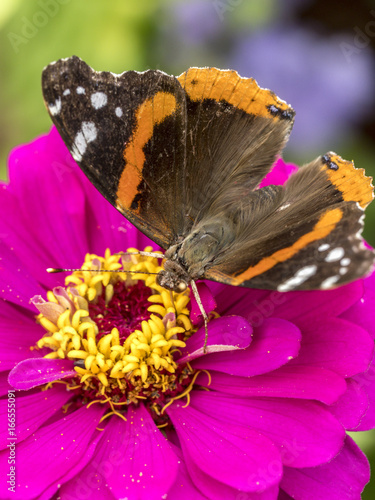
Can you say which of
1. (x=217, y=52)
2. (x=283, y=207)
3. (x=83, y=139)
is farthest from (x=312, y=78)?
(x=83, y=139)

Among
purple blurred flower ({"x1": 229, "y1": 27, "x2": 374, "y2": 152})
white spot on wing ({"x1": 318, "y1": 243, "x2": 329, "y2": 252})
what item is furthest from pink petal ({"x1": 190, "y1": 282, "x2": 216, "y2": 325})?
purple blurred flower ({"x1": 229, "y1": 27, "x2": 374, "y2": 152})

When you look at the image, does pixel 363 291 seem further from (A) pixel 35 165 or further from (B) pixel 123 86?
(A) pixel 35 165

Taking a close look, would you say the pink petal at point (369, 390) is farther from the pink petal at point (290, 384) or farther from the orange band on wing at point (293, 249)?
the orange band on wing at point (293, 249)

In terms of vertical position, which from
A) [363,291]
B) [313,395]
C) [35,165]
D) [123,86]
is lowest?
[313,395]

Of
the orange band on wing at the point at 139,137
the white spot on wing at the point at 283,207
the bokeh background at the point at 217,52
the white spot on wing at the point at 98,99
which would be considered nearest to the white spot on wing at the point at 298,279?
the white spot on wing at the point at 283,207

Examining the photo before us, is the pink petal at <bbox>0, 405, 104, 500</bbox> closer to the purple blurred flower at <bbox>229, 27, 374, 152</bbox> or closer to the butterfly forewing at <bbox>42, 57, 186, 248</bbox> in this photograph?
the butterfly forewing at <bbox>42, 57, 186, 248</bbox>

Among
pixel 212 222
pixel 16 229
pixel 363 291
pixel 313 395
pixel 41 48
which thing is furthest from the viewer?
pixel 41 48

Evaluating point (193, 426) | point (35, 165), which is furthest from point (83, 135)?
point (193, 426)

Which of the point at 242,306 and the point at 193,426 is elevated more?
the point at 242,306
